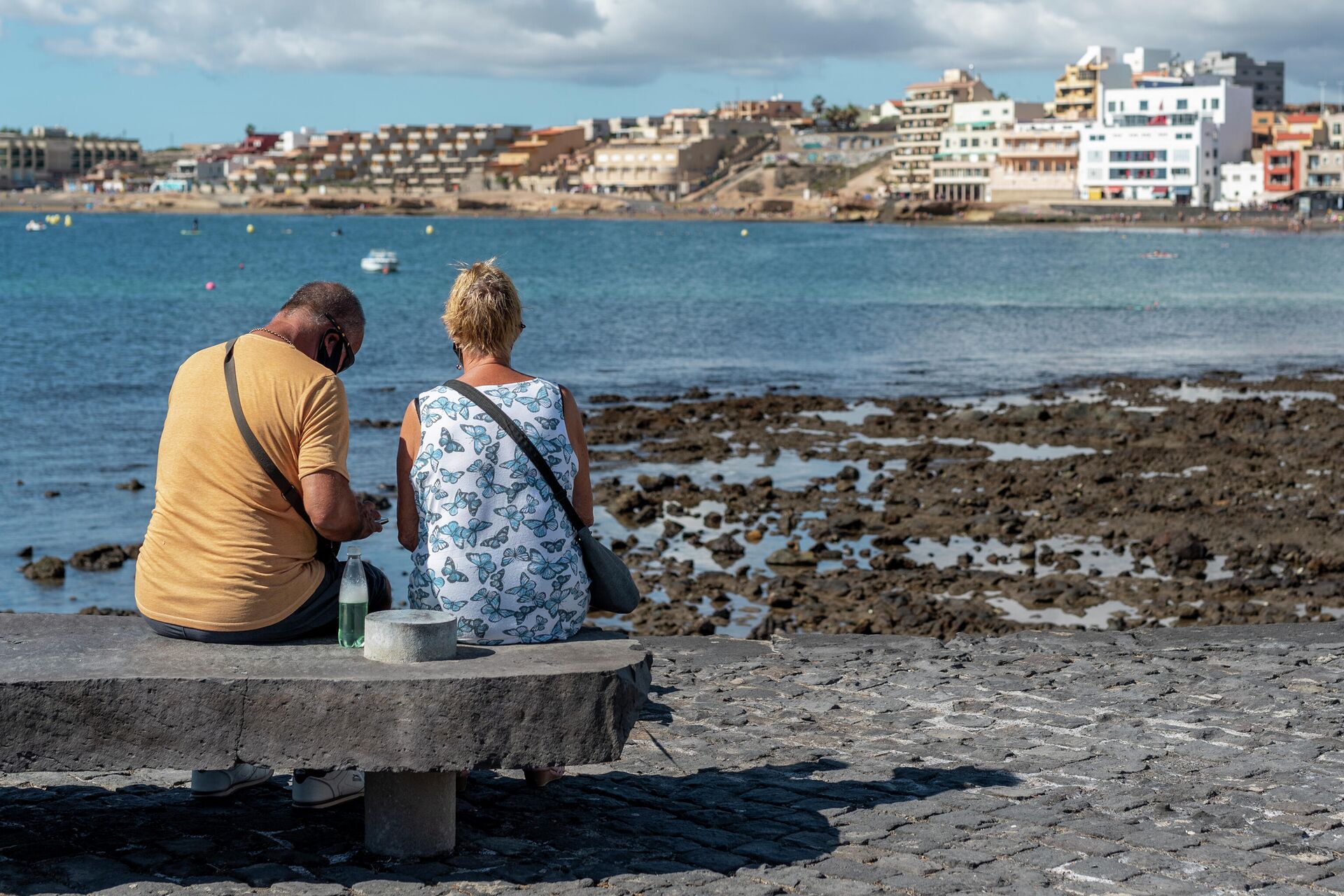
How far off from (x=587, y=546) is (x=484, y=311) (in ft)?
2.96

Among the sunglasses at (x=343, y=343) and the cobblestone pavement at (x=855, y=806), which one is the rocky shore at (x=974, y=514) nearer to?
the cobblestone pavement at (x=855, y=806)

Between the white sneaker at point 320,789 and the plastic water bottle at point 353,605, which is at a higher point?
the plastic water bottle at point 353,605

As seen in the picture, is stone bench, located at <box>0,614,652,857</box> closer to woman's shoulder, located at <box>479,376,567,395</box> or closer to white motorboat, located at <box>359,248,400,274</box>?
woman's shoulder, located at <box>479,376,567,395</box>

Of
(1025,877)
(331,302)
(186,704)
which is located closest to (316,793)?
(186,704)

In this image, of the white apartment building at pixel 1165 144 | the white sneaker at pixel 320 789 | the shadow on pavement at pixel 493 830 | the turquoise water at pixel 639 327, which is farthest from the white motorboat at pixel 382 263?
the white apartment building at pixel 1165 144

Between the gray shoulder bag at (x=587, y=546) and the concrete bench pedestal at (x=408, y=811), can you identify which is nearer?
the concrete bench pedestal at (x=408, y=811)

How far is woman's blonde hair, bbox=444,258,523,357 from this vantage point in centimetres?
551

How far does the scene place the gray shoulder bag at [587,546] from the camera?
17.7 feet

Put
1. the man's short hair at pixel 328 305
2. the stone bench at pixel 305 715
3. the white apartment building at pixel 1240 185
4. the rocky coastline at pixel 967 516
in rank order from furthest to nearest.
Answer: the white apartment building at pixel 1240 185 < the rocky coastline at pixel 967 516 < the man's short hair at pixel 328 305 < the stone bench at pixel 305 715

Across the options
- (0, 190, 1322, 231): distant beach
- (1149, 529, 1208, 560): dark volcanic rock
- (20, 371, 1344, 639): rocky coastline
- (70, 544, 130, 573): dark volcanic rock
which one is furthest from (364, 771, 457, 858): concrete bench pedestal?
(0, 190, 1322, 231): distant beach

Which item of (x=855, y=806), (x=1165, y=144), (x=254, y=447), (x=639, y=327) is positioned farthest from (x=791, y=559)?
(x=1165, y=144)

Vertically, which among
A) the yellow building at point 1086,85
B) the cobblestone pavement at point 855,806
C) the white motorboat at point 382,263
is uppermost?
the yellow building at point 1086,85

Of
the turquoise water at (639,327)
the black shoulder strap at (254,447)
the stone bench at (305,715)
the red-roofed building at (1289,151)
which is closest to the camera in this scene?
the stone bench at (305,715)

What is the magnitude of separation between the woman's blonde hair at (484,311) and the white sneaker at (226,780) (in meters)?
1.68
